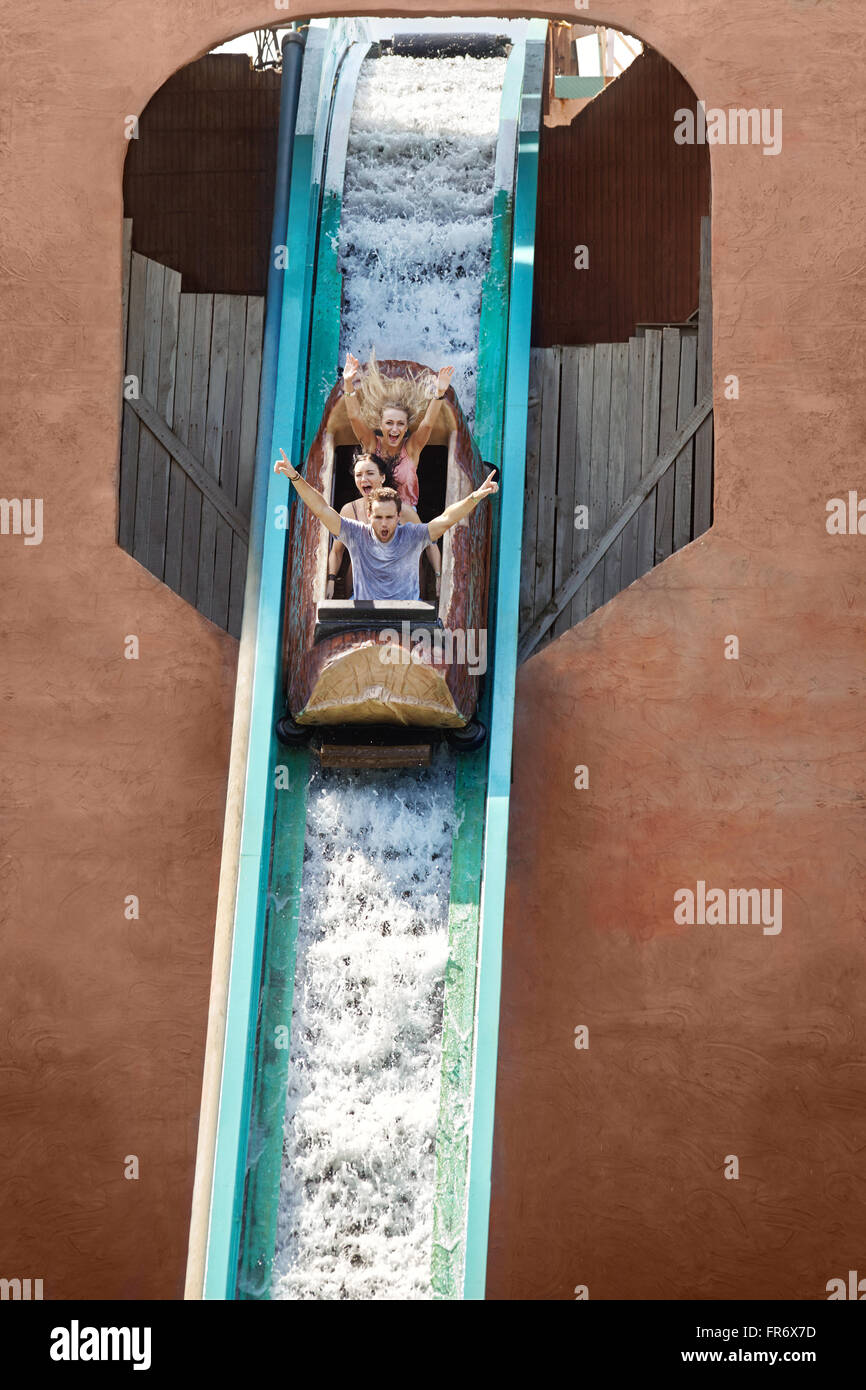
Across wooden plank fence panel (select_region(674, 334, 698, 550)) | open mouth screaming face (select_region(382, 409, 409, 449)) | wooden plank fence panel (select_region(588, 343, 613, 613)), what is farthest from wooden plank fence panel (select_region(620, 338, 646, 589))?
open mouth screaming face (select_region(382, 409, 409, 449))

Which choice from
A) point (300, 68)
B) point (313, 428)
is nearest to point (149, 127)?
point (300, 68)

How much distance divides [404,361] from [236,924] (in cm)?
291

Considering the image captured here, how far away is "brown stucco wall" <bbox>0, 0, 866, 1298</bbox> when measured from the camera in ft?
27.1

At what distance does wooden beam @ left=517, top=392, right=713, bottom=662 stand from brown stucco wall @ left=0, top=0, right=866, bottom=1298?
1.86m

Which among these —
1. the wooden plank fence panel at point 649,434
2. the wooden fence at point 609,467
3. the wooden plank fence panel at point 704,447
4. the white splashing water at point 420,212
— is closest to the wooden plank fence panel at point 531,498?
the wooden fence at point 609,467

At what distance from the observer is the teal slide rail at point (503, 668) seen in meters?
7.63

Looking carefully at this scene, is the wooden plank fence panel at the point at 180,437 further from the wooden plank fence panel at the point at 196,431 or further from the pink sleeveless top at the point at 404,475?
the pink sleeveless top at the point at 404,475

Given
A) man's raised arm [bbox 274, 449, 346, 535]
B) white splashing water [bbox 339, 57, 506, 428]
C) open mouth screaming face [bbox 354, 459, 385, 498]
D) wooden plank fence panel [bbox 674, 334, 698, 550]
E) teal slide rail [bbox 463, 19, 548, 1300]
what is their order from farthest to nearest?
wooden plank fence panel [bbox 674, 334, 698, 550] → white splashing water [bbox 339, 57, 506, 428] → open mouth screaming face [bbox 354, 459, 385, 498] → man's raised arm [bbox 274, 449, 346, 535] → teal slide rail [bbox 463, 19, 548, 1300]

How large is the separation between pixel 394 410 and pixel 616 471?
2.41 m

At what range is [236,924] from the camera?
8.11m

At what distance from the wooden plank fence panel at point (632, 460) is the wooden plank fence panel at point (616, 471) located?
0.9 inches

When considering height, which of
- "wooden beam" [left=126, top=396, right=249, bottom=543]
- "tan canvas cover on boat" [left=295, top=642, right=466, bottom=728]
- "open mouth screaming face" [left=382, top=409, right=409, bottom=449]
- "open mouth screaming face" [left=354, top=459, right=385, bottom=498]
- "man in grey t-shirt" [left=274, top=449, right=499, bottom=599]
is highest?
"wooden beam" [left=126, top=396, right=249, bottom=543]

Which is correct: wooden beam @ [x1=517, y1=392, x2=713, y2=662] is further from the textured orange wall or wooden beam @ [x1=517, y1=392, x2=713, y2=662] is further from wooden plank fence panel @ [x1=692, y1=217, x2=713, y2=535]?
the textured orange wall
